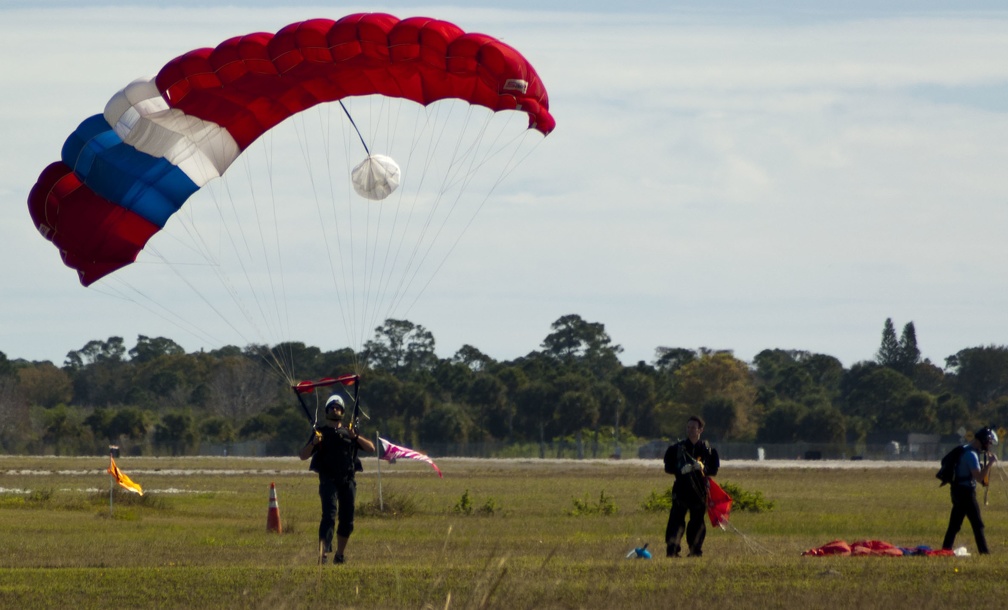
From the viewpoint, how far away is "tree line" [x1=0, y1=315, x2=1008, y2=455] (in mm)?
93062

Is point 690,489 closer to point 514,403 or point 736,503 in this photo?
point 736,503

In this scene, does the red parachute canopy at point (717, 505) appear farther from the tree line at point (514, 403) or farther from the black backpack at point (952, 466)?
the tree line at point (514, 403)

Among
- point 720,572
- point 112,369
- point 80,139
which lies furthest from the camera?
point 112,369

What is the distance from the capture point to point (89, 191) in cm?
1678

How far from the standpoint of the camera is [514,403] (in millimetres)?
100312

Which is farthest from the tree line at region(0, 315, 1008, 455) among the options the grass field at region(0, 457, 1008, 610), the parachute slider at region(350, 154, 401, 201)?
the parachute slider at region(350, 154, 401, 201)

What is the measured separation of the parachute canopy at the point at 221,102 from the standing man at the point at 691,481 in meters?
4.59

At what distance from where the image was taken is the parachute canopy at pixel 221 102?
1552 centimetres

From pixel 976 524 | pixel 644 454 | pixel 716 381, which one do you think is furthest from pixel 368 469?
pixel 716 381

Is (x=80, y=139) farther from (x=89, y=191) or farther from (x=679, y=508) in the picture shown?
(x=679, y=508)

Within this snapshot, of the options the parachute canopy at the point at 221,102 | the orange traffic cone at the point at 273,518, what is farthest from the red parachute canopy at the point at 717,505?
the orange traffic cone at the point at 273,518

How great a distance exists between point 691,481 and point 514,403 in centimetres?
8667

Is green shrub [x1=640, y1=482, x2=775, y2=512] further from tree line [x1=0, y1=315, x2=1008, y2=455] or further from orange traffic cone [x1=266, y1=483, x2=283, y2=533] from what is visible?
tree line [x1=0, y1=315, x2=1008, y2=455]

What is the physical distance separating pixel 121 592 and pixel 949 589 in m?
6.84
